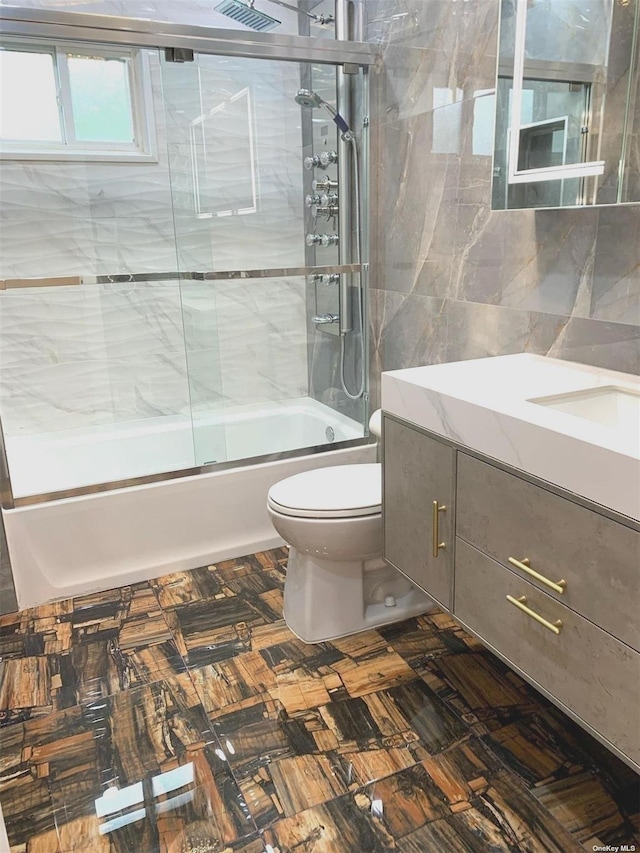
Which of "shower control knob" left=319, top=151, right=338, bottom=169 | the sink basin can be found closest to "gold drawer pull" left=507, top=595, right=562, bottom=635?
the sink basin

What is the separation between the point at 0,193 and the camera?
2.74 metres

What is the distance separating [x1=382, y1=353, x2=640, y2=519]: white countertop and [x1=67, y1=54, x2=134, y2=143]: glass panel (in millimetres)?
1787

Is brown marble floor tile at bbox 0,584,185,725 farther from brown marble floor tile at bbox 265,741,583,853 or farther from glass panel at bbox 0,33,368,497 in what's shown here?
brown marble floor tile at bbox 265,741,583,853

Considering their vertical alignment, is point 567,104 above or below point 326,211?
above

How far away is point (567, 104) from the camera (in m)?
1.65

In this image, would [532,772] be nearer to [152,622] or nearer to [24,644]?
[152,622]

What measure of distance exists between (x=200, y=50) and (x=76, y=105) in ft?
2.06

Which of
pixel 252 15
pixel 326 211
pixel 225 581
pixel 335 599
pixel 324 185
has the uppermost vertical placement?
pixel 252 15

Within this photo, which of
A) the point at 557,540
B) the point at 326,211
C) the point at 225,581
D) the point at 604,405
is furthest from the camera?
the point at 326,211

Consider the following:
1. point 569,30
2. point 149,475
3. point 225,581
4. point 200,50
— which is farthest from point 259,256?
point 569,30

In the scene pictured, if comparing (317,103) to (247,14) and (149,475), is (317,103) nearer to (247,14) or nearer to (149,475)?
(247,14)

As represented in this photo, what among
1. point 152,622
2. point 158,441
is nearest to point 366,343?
point 158,441

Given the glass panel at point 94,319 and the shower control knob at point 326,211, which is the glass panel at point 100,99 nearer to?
the glass panel at point 94,319

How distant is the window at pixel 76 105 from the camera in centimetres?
247
